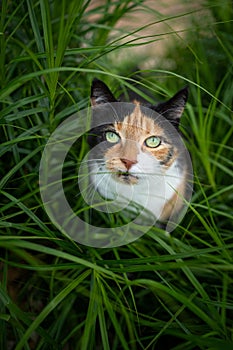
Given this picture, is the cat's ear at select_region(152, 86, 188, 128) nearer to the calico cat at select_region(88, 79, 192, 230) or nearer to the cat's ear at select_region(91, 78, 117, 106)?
the calico cat at select_region(88, 79, 192, 230)

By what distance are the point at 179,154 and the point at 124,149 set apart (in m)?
0.15

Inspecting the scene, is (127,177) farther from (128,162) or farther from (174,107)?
(174,107)

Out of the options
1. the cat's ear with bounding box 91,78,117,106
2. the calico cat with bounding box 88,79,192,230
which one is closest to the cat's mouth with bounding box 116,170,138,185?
the calico cat with bounding box 88,79,192,230

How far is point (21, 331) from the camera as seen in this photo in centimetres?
65

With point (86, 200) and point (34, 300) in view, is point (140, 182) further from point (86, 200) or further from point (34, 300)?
point (34, 300)

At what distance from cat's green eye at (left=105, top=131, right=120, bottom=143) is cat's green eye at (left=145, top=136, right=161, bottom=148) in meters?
0.06

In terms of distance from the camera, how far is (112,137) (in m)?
0.80

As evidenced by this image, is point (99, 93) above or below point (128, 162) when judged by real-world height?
above

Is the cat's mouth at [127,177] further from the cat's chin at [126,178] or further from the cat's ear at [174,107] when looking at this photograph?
the cat's ear at [174,107]

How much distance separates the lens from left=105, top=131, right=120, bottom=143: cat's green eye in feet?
2.63

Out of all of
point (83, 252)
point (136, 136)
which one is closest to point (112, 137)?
point (136, 136)

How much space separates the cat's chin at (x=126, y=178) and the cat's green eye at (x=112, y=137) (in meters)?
0.06

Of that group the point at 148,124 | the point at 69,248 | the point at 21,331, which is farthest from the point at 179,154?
the point at 21,331

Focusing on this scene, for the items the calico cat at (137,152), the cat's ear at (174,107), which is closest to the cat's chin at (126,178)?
the calico cat at (137,152)
